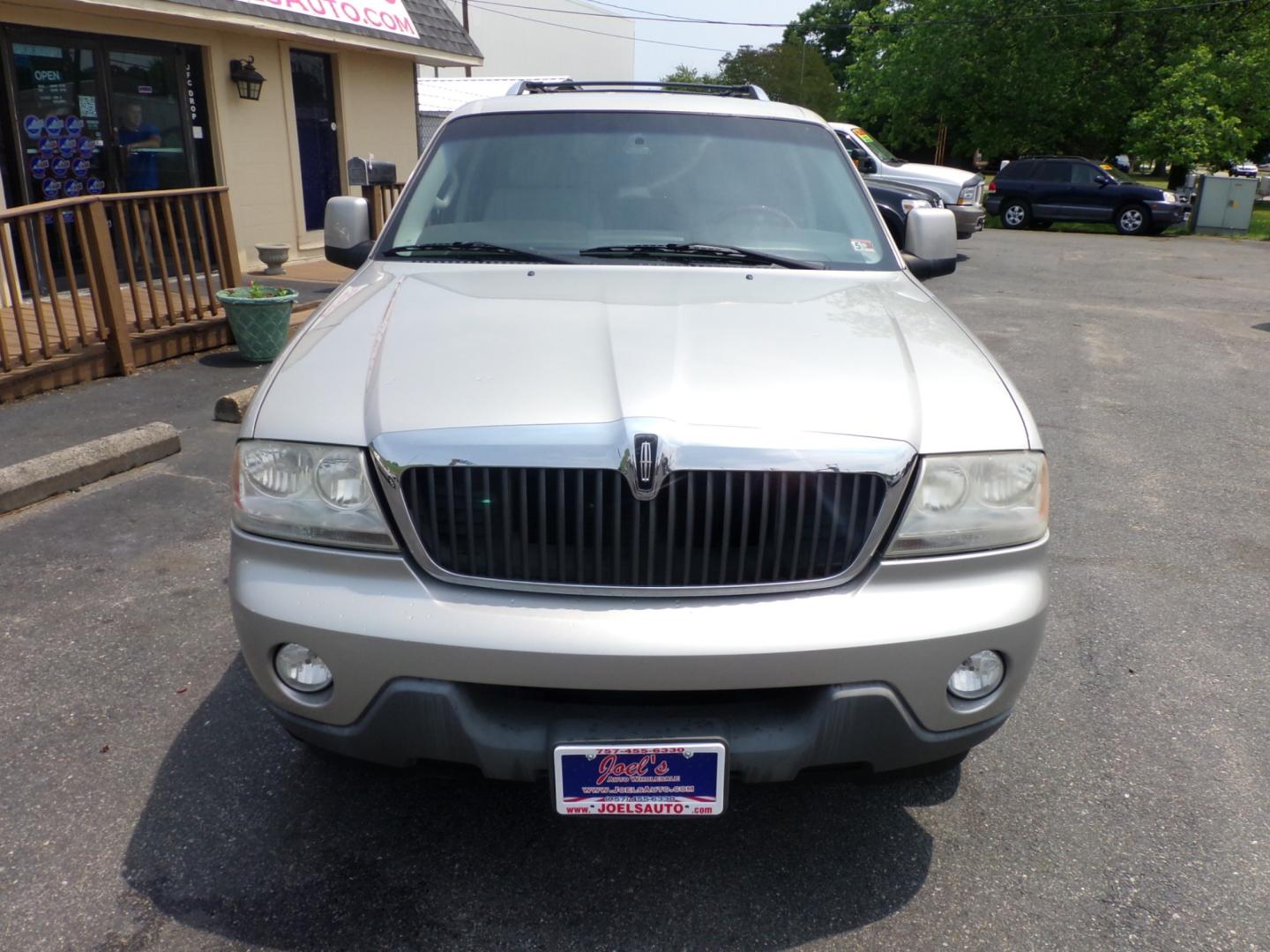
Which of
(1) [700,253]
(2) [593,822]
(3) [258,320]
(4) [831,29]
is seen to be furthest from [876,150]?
(4) [831,29]

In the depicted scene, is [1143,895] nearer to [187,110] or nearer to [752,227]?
[752,227]

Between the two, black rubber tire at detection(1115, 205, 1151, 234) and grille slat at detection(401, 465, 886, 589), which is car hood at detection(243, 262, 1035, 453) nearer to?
grille slat at detection(401, 465, 886, 589)

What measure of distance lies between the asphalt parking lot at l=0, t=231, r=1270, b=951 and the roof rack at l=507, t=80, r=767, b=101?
2.59m

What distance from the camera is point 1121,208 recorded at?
21875 mm

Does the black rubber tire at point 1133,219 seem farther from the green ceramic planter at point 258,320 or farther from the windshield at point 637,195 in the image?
the windshield at point 637,195

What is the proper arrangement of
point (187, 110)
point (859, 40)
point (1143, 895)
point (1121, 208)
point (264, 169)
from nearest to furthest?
point (1143, 895)
point (187, 110)
point (264, 169)
point (1121, 208)
point (859, 40)

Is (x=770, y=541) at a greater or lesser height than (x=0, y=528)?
greater

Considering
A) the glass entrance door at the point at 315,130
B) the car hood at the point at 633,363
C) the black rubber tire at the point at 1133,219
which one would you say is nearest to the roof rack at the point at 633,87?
the car hood at the point at 633,363

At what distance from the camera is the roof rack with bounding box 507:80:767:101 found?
480cm

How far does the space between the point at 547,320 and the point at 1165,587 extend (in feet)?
9.83

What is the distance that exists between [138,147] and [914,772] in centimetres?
1019

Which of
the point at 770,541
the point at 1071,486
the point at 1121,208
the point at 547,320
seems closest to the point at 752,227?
the point at 547,320

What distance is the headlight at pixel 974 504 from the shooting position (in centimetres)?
220

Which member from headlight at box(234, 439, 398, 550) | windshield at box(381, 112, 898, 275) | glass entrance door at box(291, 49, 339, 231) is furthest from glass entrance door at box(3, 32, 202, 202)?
headlight at box(234, 439, 398, 550)
